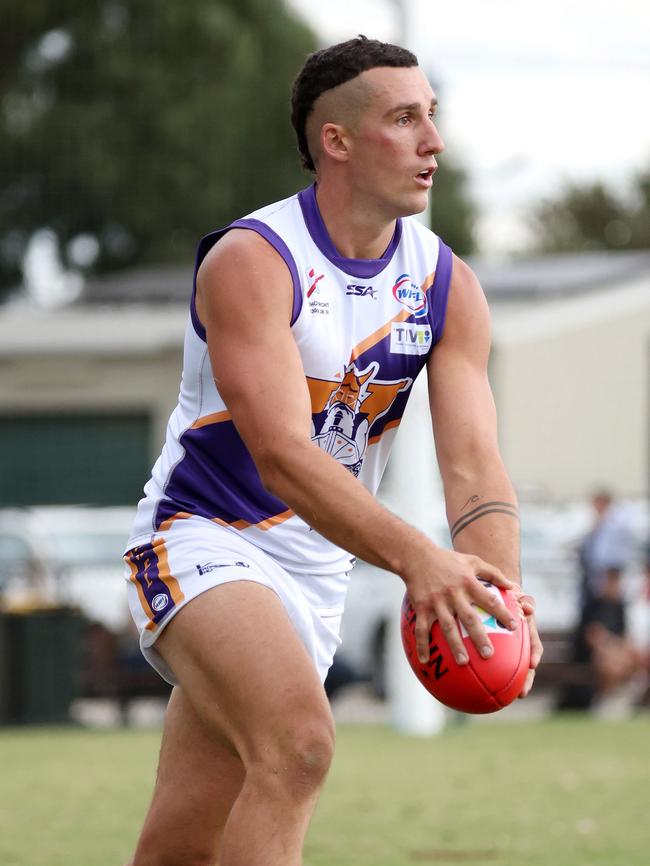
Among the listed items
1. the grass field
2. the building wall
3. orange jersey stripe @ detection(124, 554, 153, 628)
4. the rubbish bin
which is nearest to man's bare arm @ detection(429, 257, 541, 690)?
orange jersey stripe @ detection(124, 554, 153, 628)

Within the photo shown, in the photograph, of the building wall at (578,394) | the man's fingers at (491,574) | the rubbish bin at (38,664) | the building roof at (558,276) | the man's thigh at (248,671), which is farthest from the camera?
the building roof at (558,276)

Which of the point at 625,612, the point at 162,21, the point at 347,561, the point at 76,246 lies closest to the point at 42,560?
the point at 625,612

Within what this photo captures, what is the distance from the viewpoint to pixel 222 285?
4312 millimetres

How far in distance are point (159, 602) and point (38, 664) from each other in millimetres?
11259

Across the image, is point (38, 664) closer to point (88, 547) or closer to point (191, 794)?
point (88, 547)

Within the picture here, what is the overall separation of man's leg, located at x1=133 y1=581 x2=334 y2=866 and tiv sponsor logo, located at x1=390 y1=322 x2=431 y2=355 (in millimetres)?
734

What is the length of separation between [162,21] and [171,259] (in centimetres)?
668

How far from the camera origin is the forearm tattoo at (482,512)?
14.8 ft

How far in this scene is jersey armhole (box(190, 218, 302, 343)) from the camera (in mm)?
4402

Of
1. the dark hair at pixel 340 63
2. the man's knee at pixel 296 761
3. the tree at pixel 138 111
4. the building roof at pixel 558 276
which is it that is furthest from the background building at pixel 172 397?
the man's knee at pixel 296 761

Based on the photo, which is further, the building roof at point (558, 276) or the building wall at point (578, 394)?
the building roof at point (558, 276)

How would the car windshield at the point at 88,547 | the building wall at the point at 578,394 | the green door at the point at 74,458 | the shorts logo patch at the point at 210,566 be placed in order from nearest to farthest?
the shorts logo patch at the point at 210,566, the car windshield at the point at 88,547, the building wall at the point at 578,394, the green door at the point at 74,458

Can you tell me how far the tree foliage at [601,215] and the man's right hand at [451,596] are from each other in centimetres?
5611

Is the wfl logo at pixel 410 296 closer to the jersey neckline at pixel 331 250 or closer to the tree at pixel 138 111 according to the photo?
the jersey neckline at pixel 331 250
